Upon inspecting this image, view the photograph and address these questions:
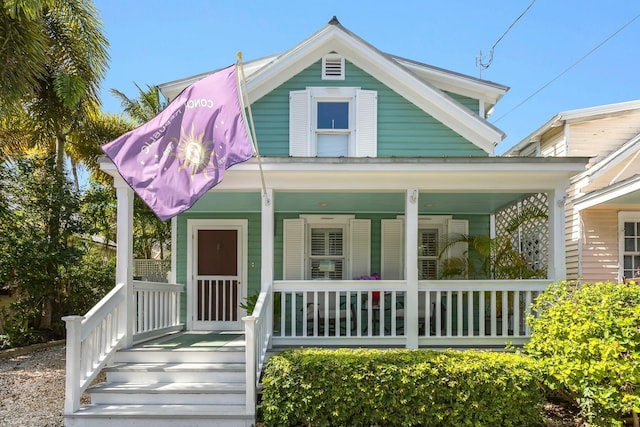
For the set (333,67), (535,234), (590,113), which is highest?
(333,67)

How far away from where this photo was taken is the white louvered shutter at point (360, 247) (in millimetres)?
9742

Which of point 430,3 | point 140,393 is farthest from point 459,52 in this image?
point 140,393

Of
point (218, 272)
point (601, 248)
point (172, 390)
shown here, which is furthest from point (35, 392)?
point (601, 248)

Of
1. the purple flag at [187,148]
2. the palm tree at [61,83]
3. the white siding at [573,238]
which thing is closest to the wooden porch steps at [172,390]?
the purple flag at [187,148]

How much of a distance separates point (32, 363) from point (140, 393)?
14.1ft

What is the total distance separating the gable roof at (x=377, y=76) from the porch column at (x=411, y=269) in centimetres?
291

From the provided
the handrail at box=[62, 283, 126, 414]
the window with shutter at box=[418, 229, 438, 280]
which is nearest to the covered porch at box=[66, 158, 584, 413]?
the handrail at box=[62, 283, 126, 414]

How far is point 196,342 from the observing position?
25.8ft

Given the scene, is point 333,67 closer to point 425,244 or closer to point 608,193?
point 425,244

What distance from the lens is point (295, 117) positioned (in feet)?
31.9

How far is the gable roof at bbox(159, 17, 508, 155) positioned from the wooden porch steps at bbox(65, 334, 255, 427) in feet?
Answer: 16.5

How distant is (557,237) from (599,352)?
2.07m

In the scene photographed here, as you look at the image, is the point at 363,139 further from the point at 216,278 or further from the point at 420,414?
the point at 420,414

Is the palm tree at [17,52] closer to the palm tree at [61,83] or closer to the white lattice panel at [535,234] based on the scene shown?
the palm tree at [61,83]
